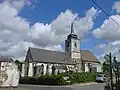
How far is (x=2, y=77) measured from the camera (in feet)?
70.7

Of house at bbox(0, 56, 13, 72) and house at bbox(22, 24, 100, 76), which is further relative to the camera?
house at bbox(22, 24, 100, 76)

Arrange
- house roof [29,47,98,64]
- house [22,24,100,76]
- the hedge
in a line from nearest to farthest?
the hedge, house [22,24,100,76], house roof [29,47,98,64]

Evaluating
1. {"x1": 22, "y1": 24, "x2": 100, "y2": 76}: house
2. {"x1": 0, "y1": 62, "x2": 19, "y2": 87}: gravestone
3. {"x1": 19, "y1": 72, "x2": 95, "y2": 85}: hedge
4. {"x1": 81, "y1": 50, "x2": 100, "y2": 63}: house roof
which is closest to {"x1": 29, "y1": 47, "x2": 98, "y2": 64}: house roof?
{"x1": 22, "y1": 24, "x2": 100, "y2": 76}: house

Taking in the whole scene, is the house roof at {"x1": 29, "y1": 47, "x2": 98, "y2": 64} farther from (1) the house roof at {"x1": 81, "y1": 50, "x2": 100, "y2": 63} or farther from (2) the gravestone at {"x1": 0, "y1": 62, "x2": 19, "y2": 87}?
(2) the gravestone at {"x1": 0, "y1": 62, "x2": 19, "y2": 87}

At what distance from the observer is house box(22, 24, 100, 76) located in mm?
74500

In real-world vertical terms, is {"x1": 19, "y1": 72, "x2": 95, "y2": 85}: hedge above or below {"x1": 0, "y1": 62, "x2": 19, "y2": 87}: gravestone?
below

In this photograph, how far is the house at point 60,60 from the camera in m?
74.5

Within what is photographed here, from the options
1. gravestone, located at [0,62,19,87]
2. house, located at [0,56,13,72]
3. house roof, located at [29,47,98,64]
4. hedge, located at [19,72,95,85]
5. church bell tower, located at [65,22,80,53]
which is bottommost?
hedge, located at [19,72,95,85]

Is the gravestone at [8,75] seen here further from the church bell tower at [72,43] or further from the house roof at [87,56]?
the house roof at [87,56]

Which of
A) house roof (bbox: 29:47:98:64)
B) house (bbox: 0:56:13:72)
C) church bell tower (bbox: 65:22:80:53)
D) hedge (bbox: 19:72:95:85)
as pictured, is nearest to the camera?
house (bbox: 0:56:13:72)

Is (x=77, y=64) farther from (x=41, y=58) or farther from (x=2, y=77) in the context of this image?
(x=2, y=77)

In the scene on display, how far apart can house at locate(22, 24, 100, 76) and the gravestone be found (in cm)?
4846

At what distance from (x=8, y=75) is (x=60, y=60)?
60.1 meters

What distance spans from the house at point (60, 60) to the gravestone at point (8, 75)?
48.5 meters
